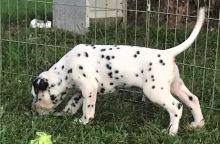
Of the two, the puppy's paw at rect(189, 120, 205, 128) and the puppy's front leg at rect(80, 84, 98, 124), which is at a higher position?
the puppy's front leg at rect(80, 84, 98, 124)

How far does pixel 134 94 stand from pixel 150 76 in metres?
0.98

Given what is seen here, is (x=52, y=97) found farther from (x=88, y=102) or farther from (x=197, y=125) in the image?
(x=197, y=125)

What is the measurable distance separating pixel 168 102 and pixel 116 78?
48cm

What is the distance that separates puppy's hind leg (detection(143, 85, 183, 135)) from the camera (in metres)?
4.38

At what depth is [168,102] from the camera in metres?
4.40

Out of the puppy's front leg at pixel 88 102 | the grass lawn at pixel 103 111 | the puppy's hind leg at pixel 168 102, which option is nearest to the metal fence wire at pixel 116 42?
the grass lawn at pixel 103 111

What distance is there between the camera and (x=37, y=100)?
15.6 ft

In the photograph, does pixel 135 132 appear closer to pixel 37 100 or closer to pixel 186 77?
pixel 37 100

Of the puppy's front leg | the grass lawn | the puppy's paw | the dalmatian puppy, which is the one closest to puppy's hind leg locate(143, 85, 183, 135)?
the dalmatian puppy

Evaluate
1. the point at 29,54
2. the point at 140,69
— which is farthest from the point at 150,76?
the point at 29,54

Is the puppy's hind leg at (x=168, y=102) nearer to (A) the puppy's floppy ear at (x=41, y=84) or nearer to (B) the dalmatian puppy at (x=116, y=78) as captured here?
(B) the dalmatian puppy at (x=116, y=78)

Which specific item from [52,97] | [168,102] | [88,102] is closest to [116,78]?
[88,102]

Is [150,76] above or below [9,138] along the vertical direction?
above

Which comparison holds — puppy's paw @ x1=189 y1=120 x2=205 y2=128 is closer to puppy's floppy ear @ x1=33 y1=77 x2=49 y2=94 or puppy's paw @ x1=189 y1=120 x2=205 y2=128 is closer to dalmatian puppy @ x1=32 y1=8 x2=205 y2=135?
dalmatian puppy @ x1=32 y1=8 x2=205 y2=135
